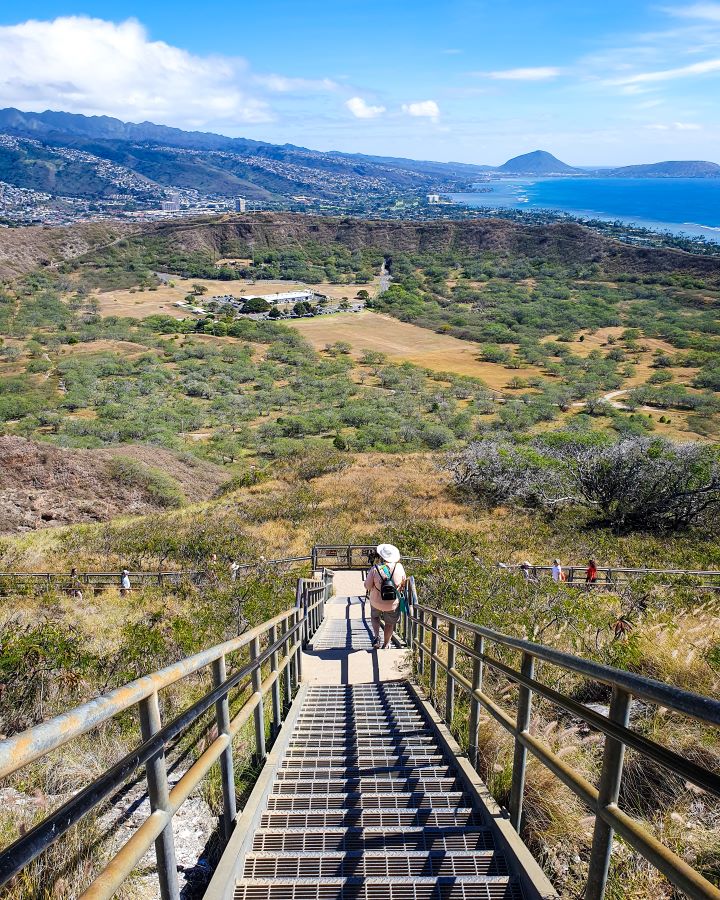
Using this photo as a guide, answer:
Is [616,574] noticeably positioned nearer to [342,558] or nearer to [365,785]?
[342,558]

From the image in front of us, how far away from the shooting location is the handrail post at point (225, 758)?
265 centimetres

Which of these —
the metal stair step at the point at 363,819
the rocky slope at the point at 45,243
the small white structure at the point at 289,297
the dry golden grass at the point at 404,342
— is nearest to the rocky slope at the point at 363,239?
the rocky slope at the point at 45,243

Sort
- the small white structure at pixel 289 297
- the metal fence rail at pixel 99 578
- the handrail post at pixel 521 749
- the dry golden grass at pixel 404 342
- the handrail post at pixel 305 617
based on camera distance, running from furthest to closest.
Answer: the small white structure at pixel 289 297, the dry golden grass at pixel 404 342, the metal fence rail at pixel 99 578, the handrail post at pixel 305 617, the handrail post at pixel 521 749

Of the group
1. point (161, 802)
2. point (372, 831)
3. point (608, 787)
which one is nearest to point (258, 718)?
point (372, 831)

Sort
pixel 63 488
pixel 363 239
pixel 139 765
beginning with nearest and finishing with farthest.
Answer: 1. pixel 139 765
2. pixel 63 488
3. pixel 363 239

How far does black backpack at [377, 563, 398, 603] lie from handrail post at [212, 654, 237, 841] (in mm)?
3936

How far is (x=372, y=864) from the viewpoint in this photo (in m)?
2.57

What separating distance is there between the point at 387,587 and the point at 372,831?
3941mm

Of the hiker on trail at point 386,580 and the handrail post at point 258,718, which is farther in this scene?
the hiker on trail at point 386,580

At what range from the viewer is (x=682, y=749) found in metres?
3.49

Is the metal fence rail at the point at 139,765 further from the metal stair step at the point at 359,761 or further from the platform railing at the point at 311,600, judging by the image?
the platform railing at the point at 311,600

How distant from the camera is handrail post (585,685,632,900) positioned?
1.81 metres

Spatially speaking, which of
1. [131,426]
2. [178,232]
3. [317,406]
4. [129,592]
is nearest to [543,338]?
[317,406]

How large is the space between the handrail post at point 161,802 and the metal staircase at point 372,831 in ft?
2.42
